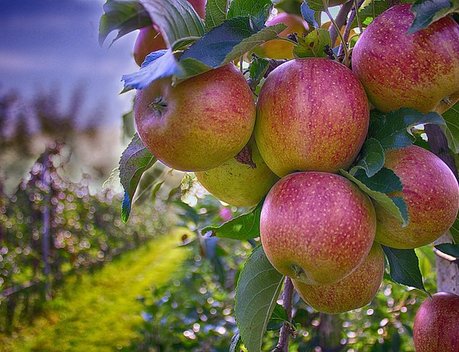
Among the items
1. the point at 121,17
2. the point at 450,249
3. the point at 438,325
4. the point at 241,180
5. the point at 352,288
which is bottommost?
the point at 438,325

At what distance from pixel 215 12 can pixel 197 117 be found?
135 millimetres

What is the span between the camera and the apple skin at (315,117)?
56cm

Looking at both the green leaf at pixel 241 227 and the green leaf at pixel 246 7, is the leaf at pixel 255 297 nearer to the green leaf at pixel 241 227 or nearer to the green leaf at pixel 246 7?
the green leaf at pixel 241 227

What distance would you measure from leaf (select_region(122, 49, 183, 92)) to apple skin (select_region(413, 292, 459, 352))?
1.84 feet

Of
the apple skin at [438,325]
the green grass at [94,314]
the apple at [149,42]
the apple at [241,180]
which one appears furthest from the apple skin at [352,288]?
the green grass at [94,314]

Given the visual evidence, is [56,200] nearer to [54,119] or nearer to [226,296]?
[54,119]

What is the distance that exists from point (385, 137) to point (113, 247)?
4737mm

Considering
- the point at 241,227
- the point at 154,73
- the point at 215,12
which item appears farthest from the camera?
the point at 241,227

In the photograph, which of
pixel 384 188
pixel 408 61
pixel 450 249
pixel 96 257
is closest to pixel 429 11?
pixel 408 61

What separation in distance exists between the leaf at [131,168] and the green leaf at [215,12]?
16 centimetres

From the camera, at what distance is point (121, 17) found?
49 centimetres

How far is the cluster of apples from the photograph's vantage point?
1.75ft

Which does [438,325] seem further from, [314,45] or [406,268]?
[314,45]

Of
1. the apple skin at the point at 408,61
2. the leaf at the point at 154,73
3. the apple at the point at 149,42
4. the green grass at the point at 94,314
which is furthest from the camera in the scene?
the green grass at the point at 94,314
